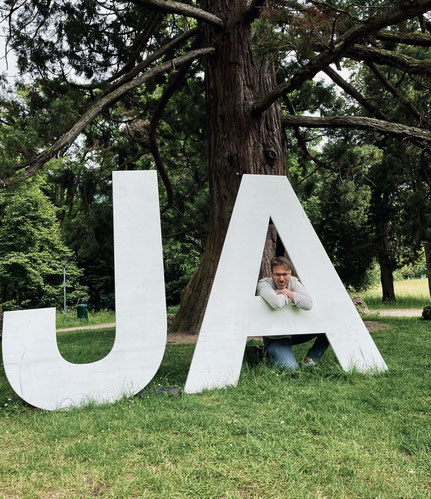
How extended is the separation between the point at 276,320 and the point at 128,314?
1320mm

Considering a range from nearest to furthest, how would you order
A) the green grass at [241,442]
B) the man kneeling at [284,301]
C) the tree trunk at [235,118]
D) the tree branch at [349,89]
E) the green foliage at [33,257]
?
1. the green grass at [241,442]
2. the man kneeling at [284,301]
3. the tree trunk at [235,118]
4. the tree branch at [349,89]
5. the green foliage at [33,257]

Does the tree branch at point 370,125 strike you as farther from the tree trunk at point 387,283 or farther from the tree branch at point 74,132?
the tree trunk at point 387,283

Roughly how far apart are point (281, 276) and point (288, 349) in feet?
2.28

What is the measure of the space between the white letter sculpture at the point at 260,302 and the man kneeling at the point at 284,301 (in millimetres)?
89

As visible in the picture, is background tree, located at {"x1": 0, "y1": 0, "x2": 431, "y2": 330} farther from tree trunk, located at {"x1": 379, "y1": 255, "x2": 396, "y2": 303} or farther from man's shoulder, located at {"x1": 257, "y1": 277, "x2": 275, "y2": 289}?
tree trunk, located at {"x1": 379, "y1": 255, "x2": 396, "y2": 303}

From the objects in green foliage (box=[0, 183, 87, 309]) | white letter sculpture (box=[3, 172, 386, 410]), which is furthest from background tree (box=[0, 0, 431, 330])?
green foliage (box=[0, 183, 87, 309])

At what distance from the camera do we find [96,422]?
2.93 m

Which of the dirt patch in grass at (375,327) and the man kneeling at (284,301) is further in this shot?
the dirt patch in grass at (375,327)

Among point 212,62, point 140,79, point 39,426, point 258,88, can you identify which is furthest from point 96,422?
point 212,62

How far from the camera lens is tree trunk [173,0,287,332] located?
6.32m

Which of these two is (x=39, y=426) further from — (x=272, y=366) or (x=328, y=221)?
(x=328, y=221)

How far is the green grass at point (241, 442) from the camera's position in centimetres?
208

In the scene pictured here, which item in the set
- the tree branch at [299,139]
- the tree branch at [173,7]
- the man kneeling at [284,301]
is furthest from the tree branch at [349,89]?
the man kneeling at [284,301]

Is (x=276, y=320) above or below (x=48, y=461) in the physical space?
above
